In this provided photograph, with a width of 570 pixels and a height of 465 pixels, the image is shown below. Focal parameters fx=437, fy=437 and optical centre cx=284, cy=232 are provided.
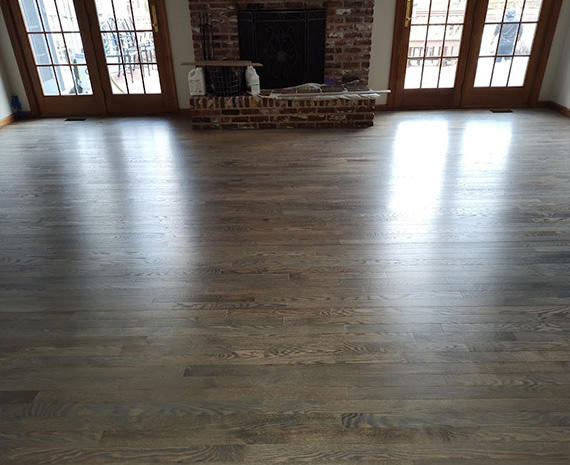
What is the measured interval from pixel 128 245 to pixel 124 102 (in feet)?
11.5

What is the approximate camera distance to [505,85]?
546cm

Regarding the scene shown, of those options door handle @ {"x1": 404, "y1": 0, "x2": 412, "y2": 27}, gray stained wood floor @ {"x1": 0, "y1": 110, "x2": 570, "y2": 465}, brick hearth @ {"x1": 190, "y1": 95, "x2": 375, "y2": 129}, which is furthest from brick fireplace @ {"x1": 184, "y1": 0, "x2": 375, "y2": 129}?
gray stained wood floor @ {"x1": 0, "y1": 110, "x2": 570, "y2": 465}

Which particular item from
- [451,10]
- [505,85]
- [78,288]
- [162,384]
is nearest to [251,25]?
[451,10]

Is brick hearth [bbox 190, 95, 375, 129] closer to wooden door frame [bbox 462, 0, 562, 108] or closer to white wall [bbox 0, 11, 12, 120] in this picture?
wooden door frame [bbox 462, 0, 562, 108]

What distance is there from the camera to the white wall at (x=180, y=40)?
5.00 meters

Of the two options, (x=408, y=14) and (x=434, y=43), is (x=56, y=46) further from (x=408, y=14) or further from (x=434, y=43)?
(x=434, y=43)

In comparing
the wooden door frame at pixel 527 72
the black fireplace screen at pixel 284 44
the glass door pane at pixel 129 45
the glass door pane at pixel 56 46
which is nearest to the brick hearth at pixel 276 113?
the black fireplace screen at pixel 284 44

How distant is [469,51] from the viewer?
207 inches

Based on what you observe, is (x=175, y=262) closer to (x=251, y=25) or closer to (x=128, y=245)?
(x=128, y=245)

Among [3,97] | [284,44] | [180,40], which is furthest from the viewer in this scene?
[3,97]

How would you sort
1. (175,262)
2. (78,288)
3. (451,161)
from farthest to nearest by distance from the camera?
(451,161) → (175,262) → (78,288)

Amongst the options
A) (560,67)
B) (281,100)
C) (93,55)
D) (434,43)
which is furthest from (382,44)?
(93,55)

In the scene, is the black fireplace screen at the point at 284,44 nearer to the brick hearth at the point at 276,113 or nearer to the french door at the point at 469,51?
the brick hearth at the point at 276,113

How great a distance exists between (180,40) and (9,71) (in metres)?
2.16
